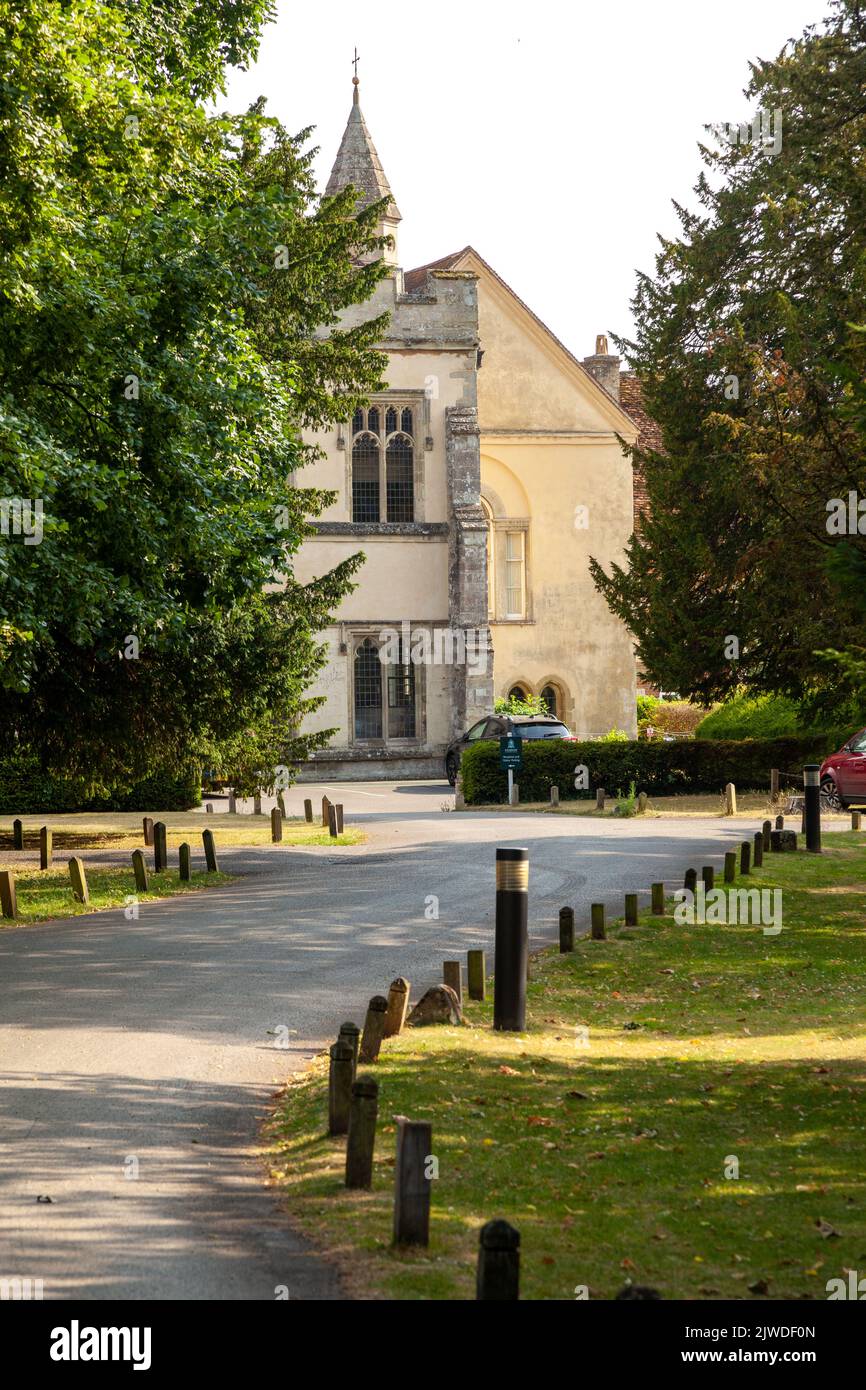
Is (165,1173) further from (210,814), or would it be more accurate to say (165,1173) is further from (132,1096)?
(210,814)

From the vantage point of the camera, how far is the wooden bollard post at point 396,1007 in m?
9.99

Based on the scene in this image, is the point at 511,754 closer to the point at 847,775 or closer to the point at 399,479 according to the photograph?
the point at 847,775

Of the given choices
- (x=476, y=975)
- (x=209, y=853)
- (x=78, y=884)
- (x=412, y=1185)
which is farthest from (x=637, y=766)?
(x=412, y=1185)

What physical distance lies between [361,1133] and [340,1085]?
915 millimetres

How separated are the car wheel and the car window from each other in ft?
21.1

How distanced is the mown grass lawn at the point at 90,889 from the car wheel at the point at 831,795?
44.4 ft

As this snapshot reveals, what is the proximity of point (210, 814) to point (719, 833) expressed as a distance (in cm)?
1122

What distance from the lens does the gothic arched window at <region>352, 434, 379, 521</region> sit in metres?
43.2

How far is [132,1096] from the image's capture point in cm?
883

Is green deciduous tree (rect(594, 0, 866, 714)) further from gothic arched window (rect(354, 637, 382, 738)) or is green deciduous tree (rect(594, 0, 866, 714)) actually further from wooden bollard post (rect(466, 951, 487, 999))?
gothic arched window (rect(354, 637, 382, 738))

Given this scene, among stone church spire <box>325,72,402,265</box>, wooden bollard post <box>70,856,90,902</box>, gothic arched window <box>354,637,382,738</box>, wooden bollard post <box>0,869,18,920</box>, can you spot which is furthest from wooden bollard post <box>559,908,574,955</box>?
stone church spire <box>325,72,402,265</box>

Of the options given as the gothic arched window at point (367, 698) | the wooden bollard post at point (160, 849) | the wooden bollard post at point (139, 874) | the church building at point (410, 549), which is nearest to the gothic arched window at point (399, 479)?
the church building at point (410, 549)
